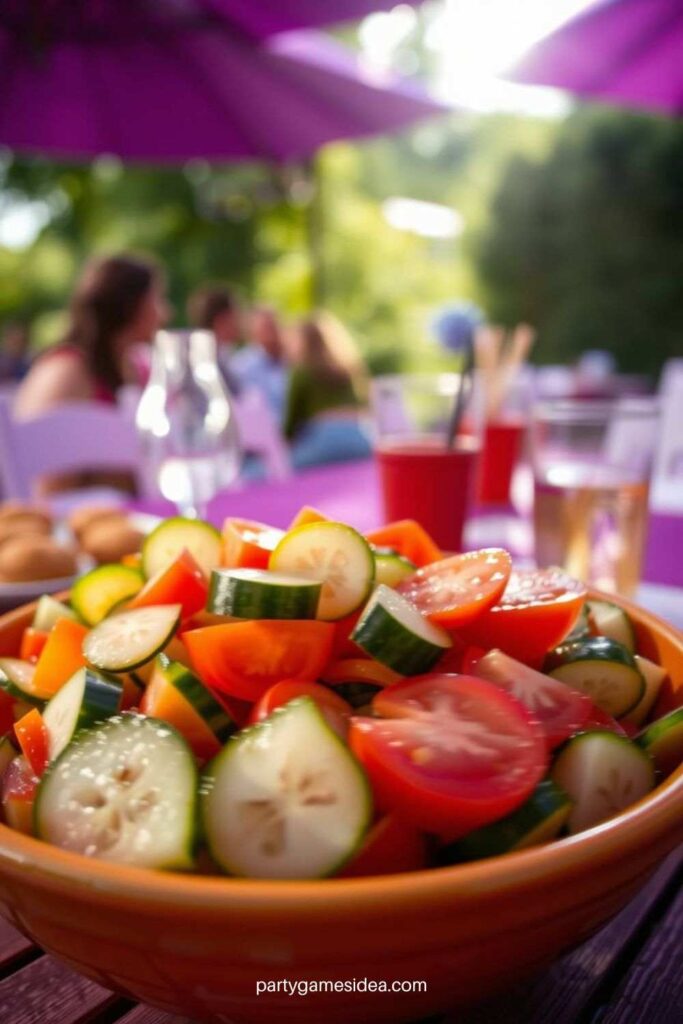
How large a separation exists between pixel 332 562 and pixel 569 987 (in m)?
0.33

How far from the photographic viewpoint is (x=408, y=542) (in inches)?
33.5

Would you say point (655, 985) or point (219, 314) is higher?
point (219, 314)

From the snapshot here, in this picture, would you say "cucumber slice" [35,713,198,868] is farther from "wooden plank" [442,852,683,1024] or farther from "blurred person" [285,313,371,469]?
"blurred person" [285,313,371,469]

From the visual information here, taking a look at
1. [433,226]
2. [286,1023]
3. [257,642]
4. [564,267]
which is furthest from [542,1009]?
[564,267]

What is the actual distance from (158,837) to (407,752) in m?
0.14

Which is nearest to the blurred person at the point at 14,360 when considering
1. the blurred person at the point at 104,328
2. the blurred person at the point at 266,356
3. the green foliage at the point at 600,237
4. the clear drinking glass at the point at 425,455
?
the blurred person at the point at 266,356

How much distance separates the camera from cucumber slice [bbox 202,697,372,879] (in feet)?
1.55

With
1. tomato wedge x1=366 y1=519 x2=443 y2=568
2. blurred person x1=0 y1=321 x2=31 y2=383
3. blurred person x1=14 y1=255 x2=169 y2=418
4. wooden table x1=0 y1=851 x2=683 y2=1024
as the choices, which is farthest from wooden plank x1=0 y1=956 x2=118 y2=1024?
blurred person x1=0 y1=321 x2=31 y2=383

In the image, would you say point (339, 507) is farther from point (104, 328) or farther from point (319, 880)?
point (104, 328)

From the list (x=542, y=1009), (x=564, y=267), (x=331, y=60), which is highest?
(x=331, y=60)

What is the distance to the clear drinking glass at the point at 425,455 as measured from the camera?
1.37 metres

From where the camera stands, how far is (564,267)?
12.3 metres

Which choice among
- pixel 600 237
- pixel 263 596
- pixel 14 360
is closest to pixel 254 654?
pixel 263 596

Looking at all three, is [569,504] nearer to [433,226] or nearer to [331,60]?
[331,60]
